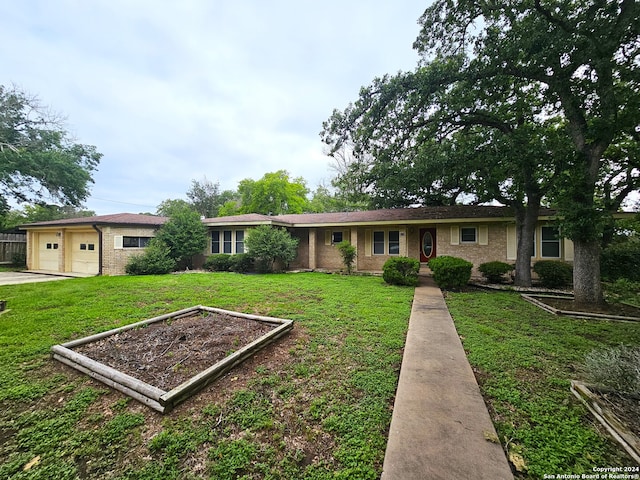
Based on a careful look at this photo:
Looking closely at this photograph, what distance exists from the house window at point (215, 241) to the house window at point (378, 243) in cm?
870

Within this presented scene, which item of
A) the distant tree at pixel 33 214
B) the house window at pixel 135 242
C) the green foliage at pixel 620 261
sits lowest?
the green foliage at pixel 620 261

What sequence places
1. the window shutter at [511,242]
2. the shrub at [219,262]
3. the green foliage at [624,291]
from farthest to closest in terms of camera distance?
the shrub at [219,262]
the window shutter at [511,242]
the green foliage at [624,291]

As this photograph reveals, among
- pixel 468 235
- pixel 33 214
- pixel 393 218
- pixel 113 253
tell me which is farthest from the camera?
pixel 33 214

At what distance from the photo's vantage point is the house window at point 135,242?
1193 cm

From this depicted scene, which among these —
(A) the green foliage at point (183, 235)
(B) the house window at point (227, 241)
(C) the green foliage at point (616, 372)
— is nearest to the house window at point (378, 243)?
(B) the house window at point (227, 241)

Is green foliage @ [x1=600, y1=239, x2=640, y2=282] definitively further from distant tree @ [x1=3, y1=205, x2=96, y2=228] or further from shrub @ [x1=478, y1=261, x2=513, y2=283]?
distant tree @ [x1=3, y1=205, x2=96, y2=228]

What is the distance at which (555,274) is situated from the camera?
8.59m

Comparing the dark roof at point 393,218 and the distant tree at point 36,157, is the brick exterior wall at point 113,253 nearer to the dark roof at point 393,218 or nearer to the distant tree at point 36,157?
the dark roof at point 393,218

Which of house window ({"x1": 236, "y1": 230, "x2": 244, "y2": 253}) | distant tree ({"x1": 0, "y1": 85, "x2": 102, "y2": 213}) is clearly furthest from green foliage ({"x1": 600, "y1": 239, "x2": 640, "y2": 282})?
distant tree ({"x1": 0, "y1": 85, "x2": 102, "y2": 213})

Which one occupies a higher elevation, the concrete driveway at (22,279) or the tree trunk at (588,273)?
the tree trunk at (588,273)

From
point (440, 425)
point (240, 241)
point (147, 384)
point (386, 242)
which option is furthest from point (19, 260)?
point (440, 425)

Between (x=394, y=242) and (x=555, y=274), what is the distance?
236 inches

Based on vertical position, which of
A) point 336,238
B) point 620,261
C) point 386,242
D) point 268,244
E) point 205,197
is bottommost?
point 620,261

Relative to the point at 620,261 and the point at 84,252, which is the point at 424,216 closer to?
the point at 620,261
